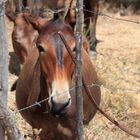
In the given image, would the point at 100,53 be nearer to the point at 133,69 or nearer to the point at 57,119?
the point at 133,69

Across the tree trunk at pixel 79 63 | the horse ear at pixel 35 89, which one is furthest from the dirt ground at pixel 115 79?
the tree trunk at pixel 79 63

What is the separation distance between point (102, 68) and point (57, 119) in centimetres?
310

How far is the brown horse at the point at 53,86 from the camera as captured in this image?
3098 millimetres

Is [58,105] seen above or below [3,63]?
below

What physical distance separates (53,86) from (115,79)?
10.3ft

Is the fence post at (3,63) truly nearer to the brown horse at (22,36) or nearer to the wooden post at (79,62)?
the wooden post at (79,62)

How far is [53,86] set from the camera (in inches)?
121

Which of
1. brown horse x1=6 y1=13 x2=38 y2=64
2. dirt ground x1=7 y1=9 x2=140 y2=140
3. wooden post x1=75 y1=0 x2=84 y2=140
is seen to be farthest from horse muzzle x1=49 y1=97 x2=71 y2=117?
brown horse x1=6 y1=13 x2=38 y2=64

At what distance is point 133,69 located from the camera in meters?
7.05

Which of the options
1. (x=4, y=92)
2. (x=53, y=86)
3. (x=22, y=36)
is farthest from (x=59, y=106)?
(x=22, y=36)

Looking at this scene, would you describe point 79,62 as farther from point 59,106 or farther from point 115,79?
point 115,79

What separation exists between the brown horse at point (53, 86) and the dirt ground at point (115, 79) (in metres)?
0.22

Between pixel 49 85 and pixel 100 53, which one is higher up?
pixel 49 85

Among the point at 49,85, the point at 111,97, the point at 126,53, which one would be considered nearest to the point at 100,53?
the point at 126,53
